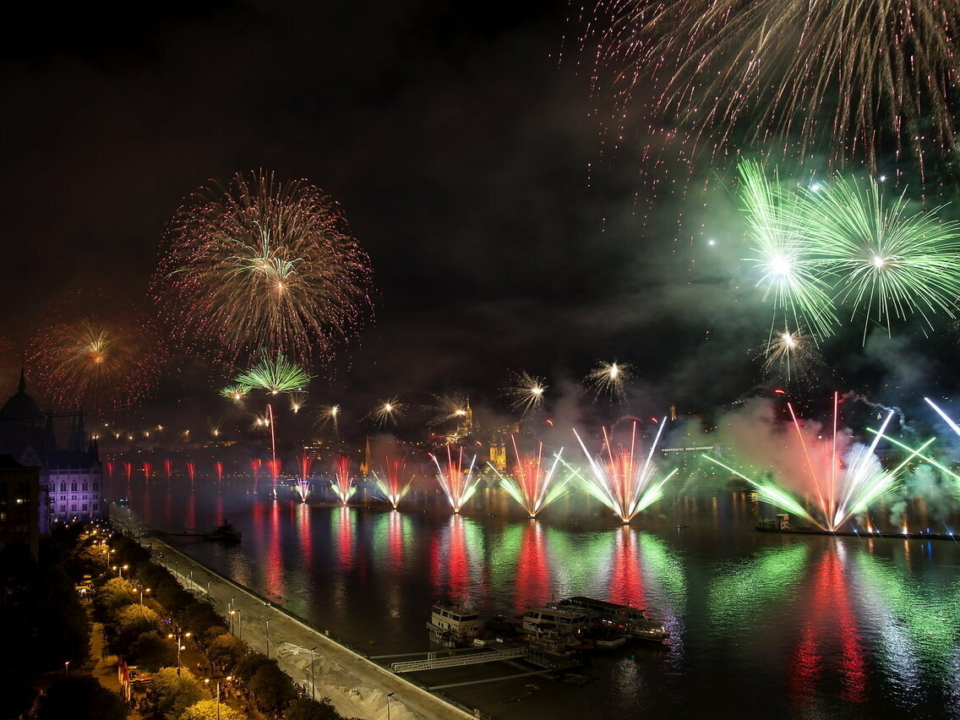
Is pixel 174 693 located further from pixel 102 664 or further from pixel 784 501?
pixel 784 501

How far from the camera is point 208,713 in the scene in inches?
527

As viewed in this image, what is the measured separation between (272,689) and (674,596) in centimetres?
1660

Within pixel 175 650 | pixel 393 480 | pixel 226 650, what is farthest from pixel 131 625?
pixel 393 480

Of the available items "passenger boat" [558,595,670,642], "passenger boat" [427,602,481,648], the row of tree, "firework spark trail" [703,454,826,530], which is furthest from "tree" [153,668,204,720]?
"firework spark trail" [703,454,826,530]

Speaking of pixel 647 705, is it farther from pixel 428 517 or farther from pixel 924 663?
pixel 428 517

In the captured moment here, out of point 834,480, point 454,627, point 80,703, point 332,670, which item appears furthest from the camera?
point 834,480

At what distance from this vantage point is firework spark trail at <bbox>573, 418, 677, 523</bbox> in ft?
176

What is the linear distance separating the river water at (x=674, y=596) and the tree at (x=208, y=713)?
5422mm

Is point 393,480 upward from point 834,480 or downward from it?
downward

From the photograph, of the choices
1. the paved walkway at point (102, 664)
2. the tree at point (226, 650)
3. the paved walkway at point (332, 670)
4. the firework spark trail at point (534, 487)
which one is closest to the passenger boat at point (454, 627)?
the paved walkway at point (332, 670)

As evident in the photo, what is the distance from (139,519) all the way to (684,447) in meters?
65.7

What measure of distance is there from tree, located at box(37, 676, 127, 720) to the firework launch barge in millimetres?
38286

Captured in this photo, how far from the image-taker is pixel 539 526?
4878cm


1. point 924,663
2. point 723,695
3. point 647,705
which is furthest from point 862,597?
point 647,705
